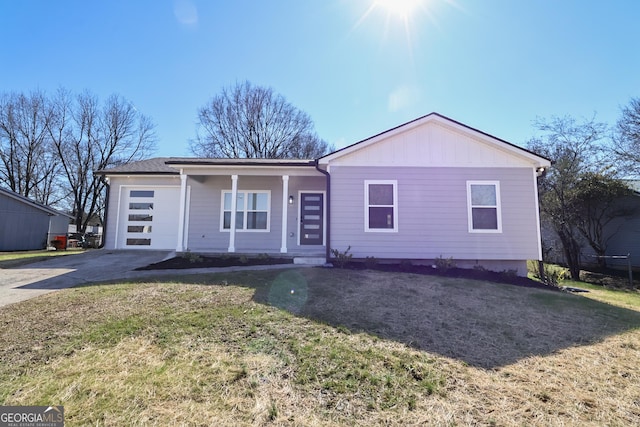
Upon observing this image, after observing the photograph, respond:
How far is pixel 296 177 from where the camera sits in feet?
36.7

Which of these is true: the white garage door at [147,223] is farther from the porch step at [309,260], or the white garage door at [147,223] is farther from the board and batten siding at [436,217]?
the board and batten siding at [436,217]

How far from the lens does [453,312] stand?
527 centimetres

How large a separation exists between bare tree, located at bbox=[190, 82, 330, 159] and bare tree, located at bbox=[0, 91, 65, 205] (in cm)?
1193

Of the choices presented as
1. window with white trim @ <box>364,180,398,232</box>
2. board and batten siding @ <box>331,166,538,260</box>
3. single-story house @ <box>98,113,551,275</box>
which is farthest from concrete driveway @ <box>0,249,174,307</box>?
window with white trim @ <box>364,180,398,232</box>

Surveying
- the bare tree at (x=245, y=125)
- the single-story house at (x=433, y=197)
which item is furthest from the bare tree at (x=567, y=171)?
the bare tree at (x=245, y=125)

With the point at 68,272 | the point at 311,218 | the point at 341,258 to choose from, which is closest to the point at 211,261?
the point at 68,272

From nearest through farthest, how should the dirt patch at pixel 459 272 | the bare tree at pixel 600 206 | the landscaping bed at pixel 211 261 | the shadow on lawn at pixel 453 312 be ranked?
the shadow on lawn at pixel 453 312
the dirt patch at pixel 459 272
the landscaping bed at pixel 211 261
the bare tree at pixel 600 206

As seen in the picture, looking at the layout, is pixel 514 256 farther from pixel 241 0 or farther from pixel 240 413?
pixel 241 0

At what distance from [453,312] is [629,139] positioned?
16.6m

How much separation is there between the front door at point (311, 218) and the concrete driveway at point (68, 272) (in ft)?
15.3

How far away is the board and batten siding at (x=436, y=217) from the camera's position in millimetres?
9070

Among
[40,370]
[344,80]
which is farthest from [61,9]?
[40,370]

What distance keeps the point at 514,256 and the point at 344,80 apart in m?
8.31

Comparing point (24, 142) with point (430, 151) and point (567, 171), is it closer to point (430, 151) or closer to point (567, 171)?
point (430, 151)
